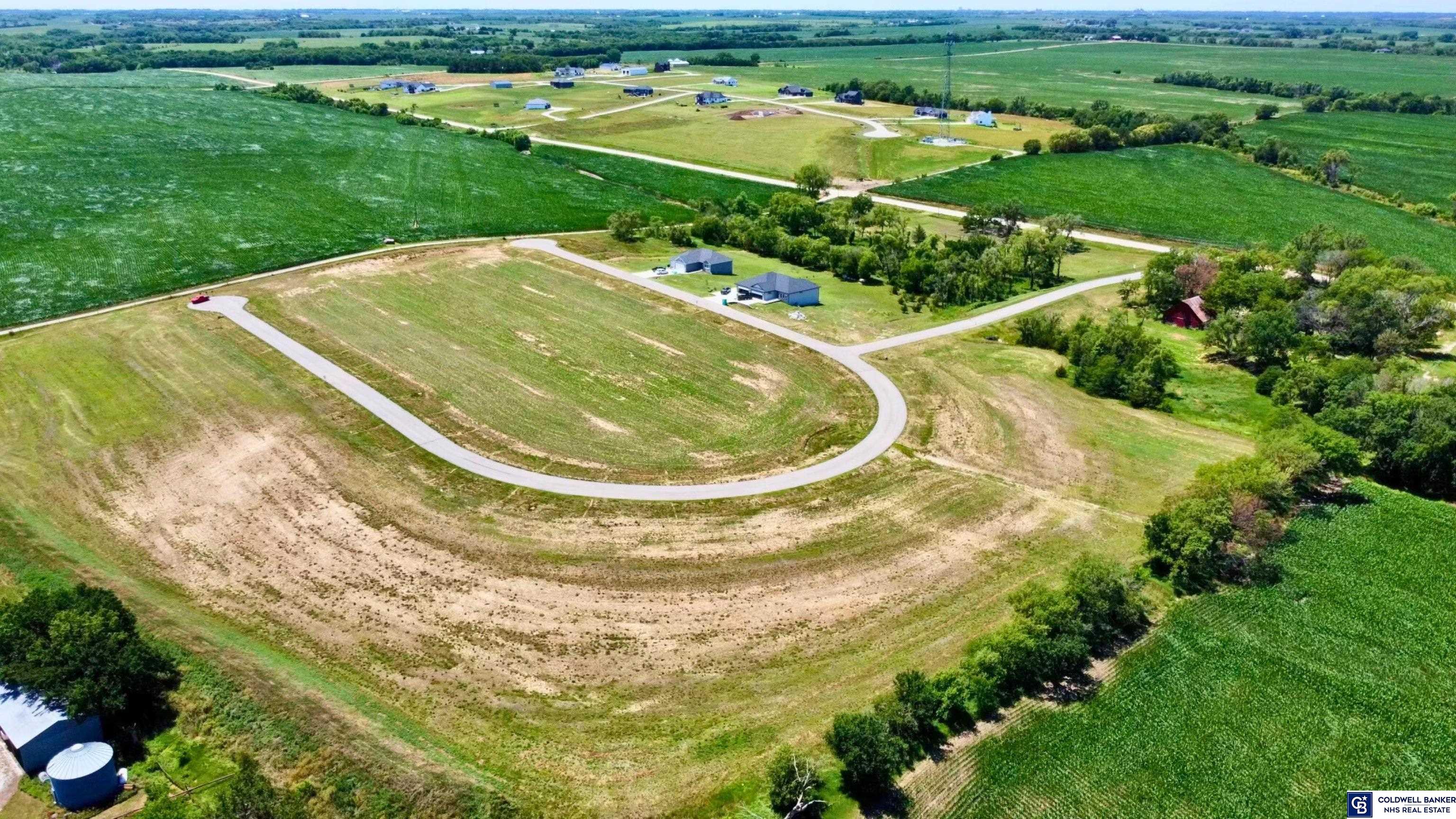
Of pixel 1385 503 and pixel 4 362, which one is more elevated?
pixel 4 362

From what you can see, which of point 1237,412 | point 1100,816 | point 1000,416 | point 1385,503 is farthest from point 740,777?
point 1237,412

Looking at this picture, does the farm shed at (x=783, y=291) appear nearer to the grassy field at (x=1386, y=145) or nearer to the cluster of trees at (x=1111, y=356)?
the cluster of trees at (x=1111, y=356)

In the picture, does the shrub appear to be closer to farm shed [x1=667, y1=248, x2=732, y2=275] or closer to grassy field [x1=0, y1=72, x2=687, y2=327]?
farm shed [x1=667, y1=248, x2=732, y2=275]

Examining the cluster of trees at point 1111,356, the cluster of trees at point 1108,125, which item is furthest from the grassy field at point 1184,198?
the cluster of trees at point 1111,356

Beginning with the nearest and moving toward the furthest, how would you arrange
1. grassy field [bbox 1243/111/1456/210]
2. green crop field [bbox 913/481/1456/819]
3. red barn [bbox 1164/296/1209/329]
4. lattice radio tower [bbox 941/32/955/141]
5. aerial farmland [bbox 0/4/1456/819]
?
green crop field [bbox 913/481/1456/819], aerial farmland [bbox 0/4/1456/819], red barn [bbox 1164/296/1209/329], grassy field [bbox 1243/111/1456/210], lattice radio tower [bbox 941/32/955/141]

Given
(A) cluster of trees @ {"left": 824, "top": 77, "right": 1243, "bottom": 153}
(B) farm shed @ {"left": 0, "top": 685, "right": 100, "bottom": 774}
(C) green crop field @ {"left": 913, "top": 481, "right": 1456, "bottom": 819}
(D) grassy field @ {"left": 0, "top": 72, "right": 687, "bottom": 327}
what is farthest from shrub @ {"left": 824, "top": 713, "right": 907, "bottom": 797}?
(A) cluster of trees @ {"left": 824, "top": 77, "right": 1243, "bottom": 153}

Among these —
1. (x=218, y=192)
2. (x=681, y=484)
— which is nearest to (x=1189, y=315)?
(x=681, y=484)

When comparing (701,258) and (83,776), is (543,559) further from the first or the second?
(701,258)

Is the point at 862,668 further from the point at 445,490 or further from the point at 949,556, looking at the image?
the point at 445,490
